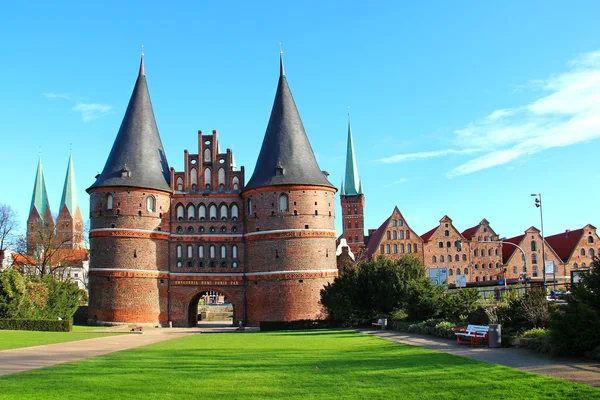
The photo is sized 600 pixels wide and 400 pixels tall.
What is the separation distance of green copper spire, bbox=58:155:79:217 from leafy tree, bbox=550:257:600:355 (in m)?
107

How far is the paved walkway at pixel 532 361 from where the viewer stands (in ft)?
44.9

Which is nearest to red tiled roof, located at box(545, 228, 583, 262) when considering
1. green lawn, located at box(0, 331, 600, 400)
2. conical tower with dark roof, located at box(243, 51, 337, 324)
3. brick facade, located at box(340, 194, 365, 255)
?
brick facade, located at box(340, 194, 365, 255)

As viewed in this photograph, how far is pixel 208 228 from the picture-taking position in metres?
52.5

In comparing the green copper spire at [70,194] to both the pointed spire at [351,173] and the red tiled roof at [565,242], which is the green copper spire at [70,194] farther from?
the red tiled roof at [565,242]

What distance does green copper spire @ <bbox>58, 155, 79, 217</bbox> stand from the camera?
372ft

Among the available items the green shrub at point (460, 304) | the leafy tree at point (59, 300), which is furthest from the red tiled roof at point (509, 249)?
the leafy tree at point (59, 300)

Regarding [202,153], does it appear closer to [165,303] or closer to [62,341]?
[165,303]

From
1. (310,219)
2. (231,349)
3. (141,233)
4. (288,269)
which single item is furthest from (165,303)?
(231,349)

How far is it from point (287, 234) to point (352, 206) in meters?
57.9

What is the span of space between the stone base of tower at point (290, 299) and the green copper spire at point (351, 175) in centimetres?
5837

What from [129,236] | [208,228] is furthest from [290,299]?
[129,236]

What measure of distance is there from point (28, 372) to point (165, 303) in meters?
35.3

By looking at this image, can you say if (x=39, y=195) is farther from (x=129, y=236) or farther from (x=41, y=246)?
(x=129, y=236)

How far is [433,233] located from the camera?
3275 inches
